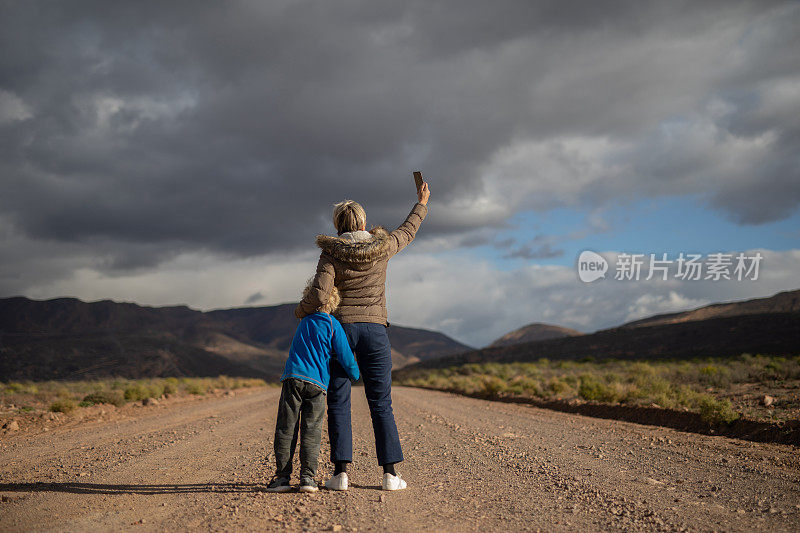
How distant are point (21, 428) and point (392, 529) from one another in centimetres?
1146

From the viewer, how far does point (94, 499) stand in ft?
15.8

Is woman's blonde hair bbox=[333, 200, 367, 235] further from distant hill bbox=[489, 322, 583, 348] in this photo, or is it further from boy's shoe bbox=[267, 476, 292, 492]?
distant hill bbox=[489, 322, 583, 348]

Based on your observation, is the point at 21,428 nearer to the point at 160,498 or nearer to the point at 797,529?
the point at 160,498

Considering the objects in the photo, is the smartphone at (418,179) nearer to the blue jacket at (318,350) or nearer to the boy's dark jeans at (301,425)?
the blue jacket at (318,350)

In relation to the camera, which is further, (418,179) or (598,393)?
(598,393)

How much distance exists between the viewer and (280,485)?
4.91 meters

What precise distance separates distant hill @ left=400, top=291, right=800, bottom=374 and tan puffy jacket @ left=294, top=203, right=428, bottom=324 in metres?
40.8

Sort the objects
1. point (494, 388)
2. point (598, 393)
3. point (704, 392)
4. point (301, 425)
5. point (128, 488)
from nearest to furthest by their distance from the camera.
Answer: point (301, 425) → point (128, 488) → point (704, 392) → point (598, 393) → point (494, 388)

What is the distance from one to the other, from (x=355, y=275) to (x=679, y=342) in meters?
55.6

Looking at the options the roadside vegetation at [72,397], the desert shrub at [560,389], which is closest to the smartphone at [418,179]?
the roadside vegetation at [72,397]

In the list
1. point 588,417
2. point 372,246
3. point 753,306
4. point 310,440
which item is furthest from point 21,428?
point 753,306

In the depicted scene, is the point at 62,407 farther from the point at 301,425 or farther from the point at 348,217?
the point at 348,217

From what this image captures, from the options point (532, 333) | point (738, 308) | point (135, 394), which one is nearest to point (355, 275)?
point (135, 394)

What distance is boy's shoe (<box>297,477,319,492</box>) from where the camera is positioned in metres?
4.84
